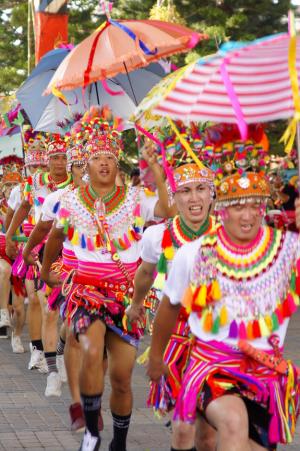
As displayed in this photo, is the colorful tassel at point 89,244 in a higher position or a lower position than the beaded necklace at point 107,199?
lower

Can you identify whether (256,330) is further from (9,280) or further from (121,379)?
(9,280)

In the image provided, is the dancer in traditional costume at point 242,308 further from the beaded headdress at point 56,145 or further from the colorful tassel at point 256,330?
the beaded headdress at point 56,145

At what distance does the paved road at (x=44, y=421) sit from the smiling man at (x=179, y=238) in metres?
1.44

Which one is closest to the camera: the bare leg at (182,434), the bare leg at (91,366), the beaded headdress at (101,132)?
the bare leg at (182,434)

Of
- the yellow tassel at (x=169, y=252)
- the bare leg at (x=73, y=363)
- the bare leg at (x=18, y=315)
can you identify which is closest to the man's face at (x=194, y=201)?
the yellow tassel at (x=169, y=252)

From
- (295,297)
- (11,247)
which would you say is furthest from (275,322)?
(11,247)

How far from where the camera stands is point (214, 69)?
463cm

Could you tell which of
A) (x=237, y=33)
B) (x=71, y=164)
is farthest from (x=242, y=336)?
(x=237, y=33)

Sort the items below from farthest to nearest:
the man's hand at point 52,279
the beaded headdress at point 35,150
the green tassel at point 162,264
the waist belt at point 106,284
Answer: the beaded headdress at point 35,150
the man's hand at point 52,279
the waist belt at point 106,284
the green tassel at point 162,264

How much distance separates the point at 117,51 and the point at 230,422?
13.9 feet

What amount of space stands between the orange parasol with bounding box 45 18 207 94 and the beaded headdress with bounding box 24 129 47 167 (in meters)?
2.36

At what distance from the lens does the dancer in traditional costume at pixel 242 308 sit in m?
5.07

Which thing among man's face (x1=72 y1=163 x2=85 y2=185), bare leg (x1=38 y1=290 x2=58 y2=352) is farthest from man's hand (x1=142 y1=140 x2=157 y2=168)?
bare leg (x1=38 y1=290 x2=58 y2=352)

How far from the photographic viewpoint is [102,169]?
24.2 feet
